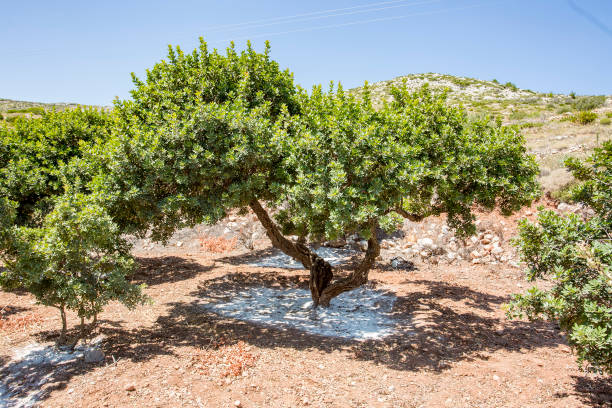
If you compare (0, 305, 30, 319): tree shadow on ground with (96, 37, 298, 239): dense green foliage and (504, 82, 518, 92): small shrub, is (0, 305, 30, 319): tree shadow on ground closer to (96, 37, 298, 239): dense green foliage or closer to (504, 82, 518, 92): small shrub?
(96, 37, 298, 239): dense green foliage

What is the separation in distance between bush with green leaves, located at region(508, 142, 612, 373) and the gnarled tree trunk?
194 inches

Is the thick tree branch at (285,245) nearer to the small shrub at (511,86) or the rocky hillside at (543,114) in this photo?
the rocky hillside at (543,114)

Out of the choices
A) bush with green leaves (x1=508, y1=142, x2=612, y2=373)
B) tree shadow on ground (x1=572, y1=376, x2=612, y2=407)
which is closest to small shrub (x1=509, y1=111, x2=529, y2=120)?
tree shadow on ground (x1=572, y1=376, x2=612, y2=407)

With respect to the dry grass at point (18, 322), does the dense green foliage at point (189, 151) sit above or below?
above

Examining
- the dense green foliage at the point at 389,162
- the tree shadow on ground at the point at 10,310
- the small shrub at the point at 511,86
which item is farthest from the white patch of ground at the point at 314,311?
the small shrub at the point at 511,86

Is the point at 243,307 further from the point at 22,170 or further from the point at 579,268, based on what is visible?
the point at 579,268

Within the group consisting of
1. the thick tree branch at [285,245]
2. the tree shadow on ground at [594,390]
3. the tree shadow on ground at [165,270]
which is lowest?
the tree shadow on ground at [594,390]

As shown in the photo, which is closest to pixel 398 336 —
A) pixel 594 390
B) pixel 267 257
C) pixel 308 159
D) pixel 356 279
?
pixel 356 279

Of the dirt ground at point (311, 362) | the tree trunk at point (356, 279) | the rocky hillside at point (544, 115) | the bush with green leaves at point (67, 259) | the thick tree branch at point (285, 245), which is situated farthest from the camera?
the rocky hillside at point (544, 115)

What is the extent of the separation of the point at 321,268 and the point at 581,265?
24.1 ft

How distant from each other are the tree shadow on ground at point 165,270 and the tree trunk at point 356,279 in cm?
605

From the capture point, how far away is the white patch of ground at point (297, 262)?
17.0 m

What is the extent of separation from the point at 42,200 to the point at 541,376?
1451 centimetres

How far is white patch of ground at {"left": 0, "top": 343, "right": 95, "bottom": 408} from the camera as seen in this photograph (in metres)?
6.85
